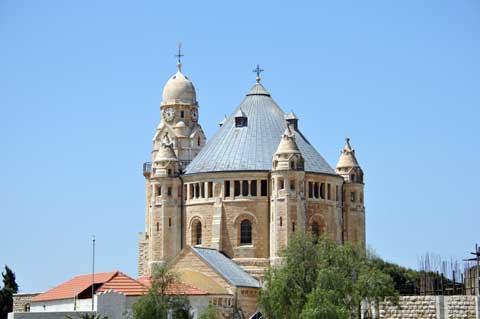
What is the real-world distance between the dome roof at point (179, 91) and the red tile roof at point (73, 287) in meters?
27.8

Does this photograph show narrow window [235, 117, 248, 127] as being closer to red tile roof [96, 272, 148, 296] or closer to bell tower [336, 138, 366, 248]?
bell tower [336, 138, 366, 248]

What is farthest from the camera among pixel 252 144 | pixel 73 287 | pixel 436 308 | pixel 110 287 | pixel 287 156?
pixel 252 144

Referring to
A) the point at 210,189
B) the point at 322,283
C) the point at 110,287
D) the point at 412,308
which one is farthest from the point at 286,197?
the point at 412,308

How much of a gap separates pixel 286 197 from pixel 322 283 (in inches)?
832

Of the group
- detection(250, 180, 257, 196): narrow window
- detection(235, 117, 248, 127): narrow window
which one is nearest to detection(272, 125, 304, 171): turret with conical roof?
detection(250, 180, 257, 196): narrow window

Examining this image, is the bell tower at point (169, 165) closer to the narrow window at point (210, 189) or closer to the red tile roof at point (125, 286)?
the narrow window at point (210, 189)

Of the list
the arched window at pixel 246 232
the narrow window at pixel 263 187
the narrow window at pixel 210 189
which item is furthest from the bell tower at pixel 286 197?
the narrow window at pixel 210 189

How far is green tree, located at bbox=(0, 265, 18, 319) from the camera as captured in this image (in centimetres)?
9862

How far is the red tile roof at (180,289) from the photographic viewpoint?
77225 mm

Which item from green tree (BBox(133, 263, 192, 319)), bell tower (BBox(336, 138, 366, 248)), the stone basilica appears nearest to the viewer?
green tree (BBox(133, 263, 192, 319))

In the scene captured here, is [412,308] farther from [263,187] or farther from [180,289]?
[263,187]

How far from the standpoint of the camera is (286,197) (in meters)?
94.2

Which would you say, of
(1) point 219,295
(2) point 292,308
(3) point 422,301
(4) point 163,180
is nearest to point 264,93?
(4) point 163,180

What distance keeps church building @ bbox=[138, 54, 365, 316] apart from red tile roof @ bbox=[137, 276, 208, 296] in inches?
144
